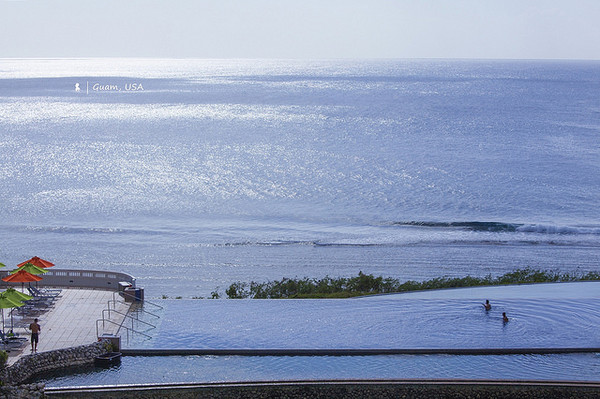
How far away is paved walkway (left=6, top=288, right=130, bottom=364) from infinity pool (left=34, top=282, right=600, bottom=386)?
1.39 meters

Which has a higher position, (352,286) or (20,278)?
(20,278)

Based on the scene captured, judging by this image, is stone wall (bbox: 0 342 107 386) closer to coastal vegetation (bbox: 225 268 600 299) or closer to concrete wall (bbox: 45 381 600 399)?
concrete wall (bbox: 45 381 600 399)

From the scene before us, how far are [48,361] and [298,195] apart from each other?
39.4 metres

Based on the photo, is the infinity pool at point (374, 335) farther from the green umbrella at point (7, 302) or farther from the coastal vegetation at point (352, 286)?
the green umbrella at point (7, 302)

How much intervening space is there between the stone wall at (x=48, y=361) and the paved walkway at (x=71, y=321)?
482mm

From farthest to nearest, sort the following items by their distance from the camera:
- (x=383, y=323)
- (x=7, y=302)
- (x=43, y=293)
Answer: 1. (x=43, y=293)
2. (x=383, y=323)
3. (x=7, y=302)

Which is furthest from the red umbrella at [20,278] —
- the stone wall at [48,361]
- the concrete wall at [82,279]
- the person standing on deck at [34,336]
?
the stone wall at [48,361]

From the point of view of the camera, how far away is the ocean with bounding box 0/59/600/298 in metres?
42.8

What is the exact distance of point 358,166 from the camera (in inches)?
2810

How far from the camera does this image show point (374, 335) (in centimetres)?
2500

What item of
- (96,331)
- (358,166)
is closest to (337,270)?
(96,331)

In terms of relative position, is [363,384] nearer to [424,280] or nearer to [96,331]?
[96,331]

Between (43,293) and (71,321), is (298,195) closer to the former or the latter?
(43,293)

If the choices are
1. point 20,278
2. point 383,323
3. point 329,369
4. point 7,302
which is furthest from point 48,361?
point 383,323
